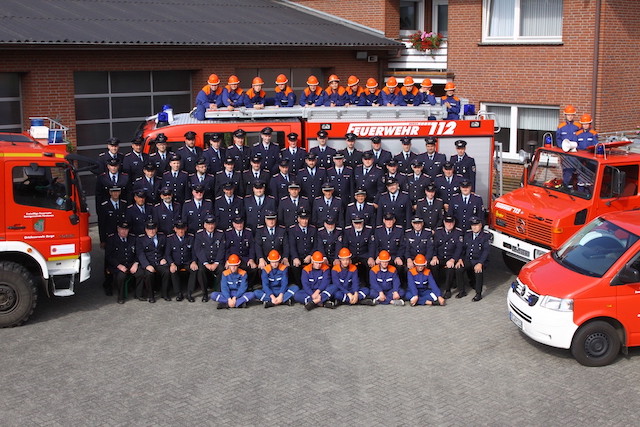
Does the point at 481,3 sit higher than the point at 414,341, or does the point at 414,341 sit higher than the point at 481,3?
the point at 481,3

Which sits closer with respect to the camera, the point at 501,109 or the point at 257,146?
the point at 257,146

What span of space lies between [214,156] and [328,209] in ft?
6.86

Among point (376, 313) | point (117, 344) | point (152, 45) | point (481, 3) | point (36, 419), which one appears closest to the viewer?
point (36, 419)

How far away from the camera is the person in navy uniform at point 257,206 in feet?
43.0

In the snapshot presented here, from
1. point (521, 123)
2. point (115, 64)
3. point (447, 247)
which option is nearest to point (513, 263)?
point (447, 247)

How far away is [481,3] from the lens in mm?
21031

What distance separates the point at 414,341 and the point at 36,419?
4719 millimetres

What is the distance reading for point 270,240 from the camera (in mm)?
12797

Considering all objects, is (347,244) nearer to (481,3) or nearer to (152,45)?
(152,45)

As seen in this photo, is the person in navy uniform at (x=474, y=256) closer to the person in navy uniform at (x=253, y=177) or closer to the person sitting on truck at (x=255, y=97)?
the person in navy uniform at (x=253, y=177)

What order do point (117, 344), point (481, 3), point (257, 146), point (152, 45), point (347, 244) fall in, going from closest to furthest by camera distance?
point (117, 344), point (347, 244), point (257, 146), point (152, 45), point (481, 3)

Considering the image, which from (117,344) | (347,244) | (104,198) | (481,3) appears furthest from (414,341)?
(481,3)

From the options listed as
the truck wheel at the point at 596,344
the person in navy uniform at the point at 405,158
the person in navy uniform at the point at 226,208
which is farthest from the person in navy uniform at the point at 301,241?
the truck wheel at the point at 596,344

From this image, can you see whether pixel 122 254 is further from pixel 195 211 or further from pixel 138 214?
pixel 195 211
